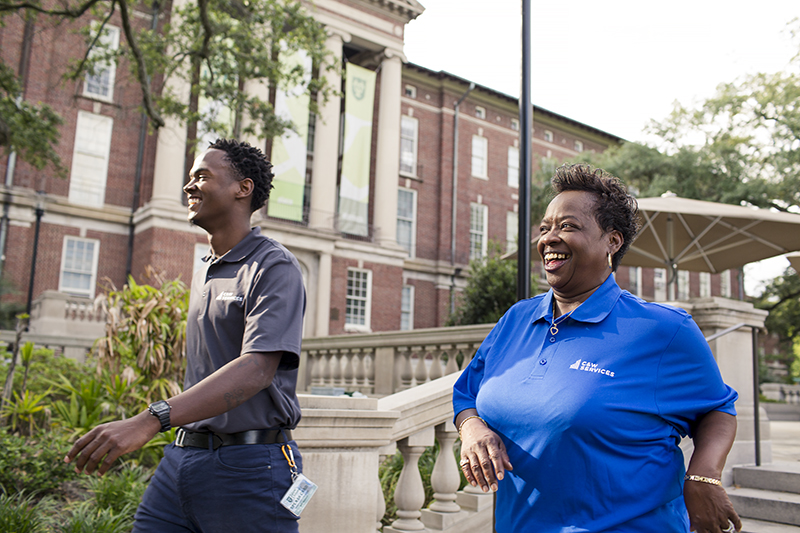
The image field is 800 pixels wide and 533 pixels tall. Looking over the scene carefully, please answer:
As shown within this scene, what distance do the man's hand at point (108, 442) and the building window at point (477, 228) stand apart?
31662 millimetres

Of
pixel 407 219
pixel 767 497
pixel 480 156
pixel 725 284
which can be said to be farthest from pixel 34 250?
pixel 725 284

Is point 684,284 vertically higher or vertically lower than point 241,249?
higher

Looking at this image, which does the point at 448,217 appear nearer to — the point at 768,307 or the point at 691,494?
the point at 768,307

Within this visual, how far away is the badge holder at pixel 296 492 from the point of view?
2.22 m

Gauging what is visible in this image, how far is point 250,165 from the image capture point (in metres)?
2.59

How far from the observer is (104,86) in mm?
24922

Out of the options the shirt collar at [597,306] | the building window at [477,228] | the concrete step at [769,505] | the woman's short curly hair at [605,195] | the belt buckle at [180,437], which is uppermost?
the building window at [477,228]

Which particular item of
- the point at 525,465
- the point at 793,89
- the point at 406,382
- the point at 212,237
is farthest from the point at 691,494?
the point at 793,89

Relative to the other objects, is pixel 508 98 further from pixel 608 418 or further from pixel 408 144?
pixel 608 418

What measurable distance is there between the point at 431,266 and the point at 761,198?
14.2m

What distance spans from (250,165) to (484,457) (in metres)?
1.43

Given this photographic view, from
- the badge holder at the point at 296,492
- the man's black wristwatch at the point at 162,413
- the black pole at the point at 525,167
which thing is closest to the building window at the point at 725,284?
the black pole at the point at 525,167

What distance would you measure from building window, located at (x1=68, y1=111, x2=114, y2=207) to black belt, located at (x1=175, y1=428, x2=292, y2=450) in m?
23.9

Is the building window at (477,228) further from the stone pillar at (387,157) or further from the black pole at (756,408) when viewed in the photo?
the black pole at (756,408)
